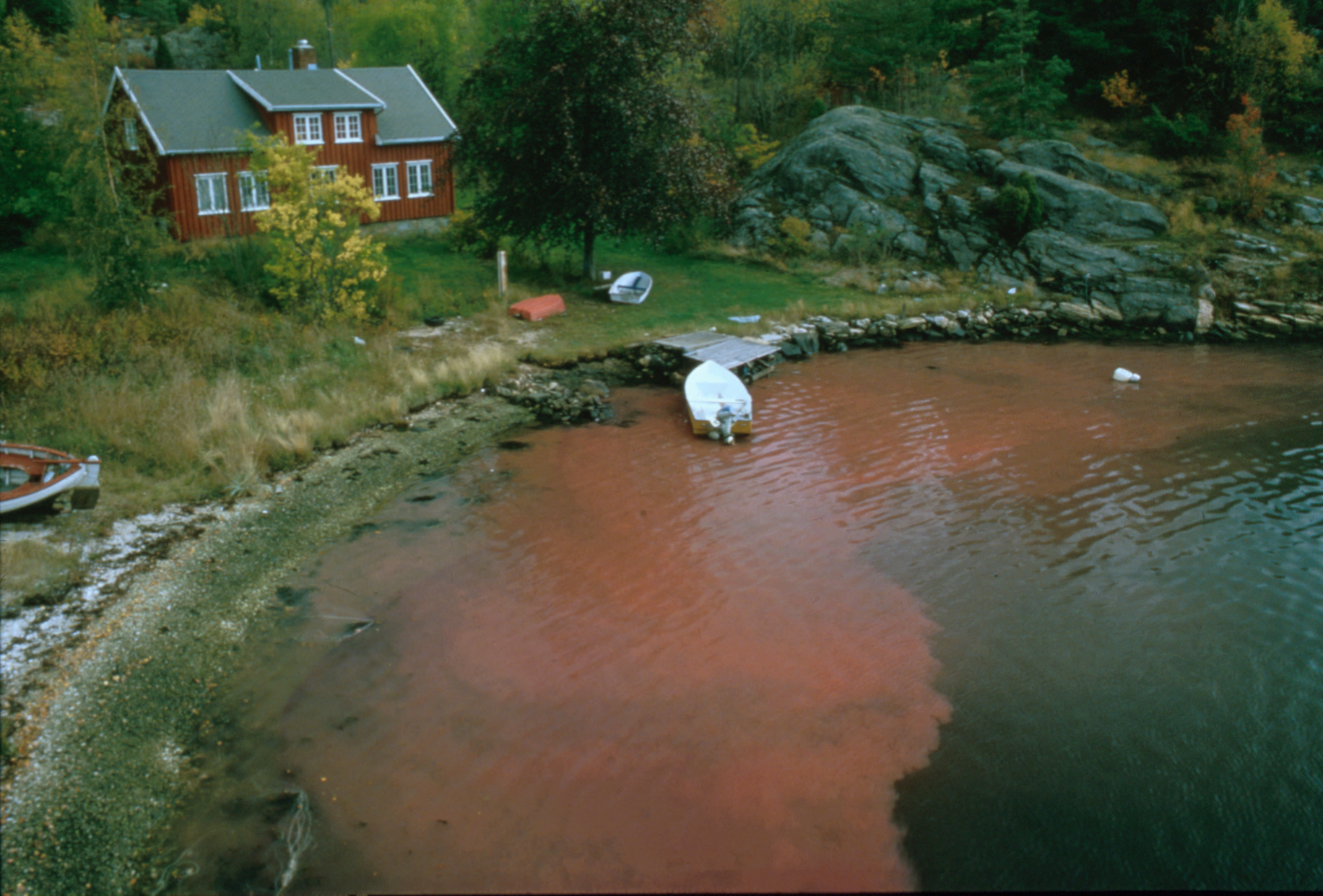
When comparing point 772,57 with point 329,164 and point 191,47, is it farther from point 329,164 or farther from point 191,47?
point 191,47

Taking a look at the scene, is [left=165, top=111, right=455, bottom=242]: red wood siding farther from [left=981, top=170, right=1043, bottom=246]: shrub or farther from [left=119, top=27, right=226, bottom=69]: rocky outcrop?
[left=119, top=27, right=226, bottom=69]: rocky outcrop

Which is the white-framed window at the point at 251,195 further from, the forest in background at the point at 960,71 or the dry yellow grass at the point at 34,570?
the dry yellow grass at the point at 34,570

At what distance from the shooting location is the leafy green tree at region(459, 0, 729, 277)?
867 inches

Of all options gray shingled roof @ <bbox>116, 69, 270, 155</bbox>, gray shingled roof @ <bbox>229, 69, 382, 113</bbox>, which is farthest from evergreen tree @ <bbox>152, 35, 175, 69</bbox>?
gray shingled roof @ <bbox>116, 69, 270, 155</bbox>

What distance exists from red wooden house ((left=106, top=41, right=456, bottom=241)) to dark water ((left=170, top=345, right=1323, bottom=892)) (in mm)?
16180

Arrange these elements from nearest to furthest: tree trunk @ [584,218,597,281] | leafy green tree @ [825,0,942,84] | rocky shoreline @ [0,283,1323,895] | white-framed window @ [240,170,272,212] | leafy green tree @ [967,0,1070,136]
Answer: rocky shoreline @ [0,283,1323,895] → white-framed window @ [240,170,272,212] → tree trunk @ [584,218,597,281] → leafy green tree @ [967,0,1070,136] → leafy green tree @ [825,0,942,84]

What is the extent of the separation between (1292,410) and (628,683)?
18.4m

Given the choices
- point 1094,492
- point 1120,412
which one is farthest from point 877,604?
point 1120,412

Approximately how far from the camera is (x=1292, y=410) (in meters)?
19.4

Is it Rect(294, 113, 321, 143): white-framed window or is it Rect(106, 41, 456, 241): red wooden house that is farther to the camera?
Rect(294, 113, 321, 143): white-framed window

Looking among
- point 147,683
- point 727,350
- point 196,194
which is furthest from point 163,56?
point 147,683

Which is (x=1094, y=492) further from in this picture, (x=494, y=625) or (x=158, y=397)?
(x=158, y=397)

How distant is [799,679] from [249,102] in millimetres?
29552

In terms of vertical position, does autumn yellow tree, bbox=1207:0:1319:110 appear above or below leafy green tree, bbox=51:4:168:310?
above
